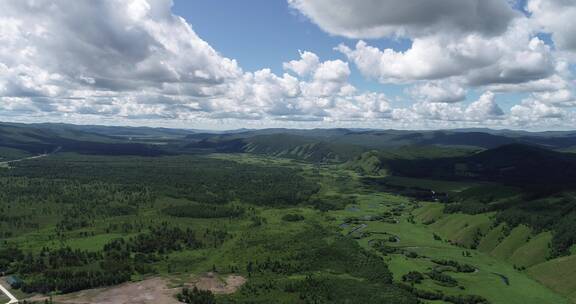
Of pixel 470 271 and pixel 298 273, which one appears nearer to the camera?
pixel 298 273

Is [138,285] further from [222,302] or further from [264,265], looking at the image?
[264,265]

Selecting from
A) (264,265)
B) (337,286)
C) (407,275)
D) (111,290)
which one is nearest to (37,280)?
(111,290)

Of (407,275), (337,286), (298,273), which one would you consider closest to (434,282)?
(407,275)

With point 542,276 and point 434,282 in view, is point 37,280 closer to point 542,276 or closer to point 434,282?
point 434,282

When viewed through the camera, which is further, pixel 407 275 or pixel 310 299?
pixel 407 275

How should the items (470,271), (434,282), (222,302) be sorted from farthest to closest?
(470,271) → (434,282) → (222,302)

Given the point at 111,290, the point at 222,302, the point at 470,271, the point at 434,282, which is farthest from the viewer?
the point at 470,271
